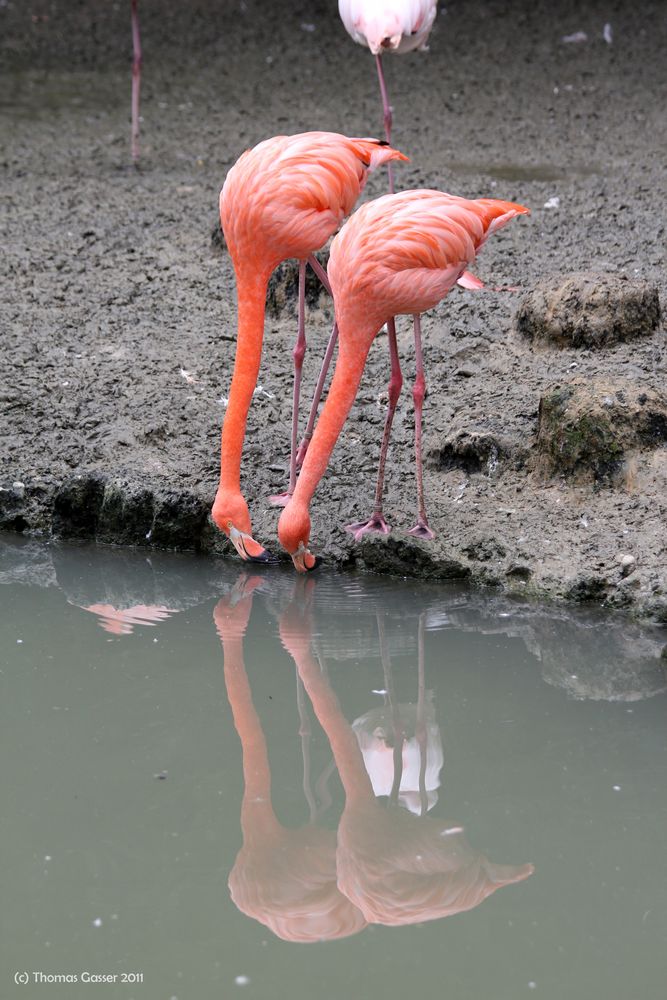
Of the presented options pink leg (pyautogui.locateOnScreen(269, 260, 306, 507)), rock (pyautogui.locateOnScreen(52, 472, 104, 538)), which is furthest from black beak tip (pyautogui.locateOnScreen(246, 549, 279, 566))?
rock (pyautogui.locateOnScreen(52, 472, 104, 538))

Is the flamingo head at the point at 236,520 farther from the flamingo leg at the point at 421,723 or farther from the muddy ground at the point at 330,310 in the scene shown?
the flamingo leg at the point at 421,723

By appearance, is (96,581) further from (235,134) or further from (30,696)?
(235,134)

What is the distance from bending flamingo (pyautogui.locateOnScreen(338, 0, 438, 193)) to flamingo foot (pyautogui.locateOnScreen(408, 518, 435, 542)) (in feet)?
7.90

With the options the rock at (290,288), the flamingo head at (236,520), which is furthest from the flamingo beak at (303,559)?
the rock at (290,288)

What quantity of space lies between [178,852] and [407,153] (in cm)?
505

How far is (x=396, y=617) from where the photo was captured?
3398 mm

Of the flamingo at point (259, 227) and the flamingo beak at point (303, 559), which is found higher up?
the flamingo at point (259, 227)

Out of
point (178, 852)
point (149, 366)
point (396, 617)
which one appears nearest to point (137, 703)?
point (178, 852)

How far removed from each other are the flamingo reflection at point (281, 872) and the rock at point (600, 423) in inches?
56.5

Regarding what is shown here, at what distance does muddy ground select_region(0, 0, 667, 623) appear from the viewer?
3709 millimetres

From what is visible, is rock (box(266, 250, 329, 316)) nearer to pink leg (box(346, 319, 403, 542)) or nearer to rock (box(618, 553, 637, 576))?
pink leg (box(346, 319, 403, 542))

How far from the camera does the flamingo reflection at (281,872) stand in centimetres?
228

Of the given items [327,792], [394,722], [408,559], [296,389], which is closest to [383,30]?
[296,389]

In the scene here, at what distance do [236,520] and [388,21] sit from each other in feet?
8.81
